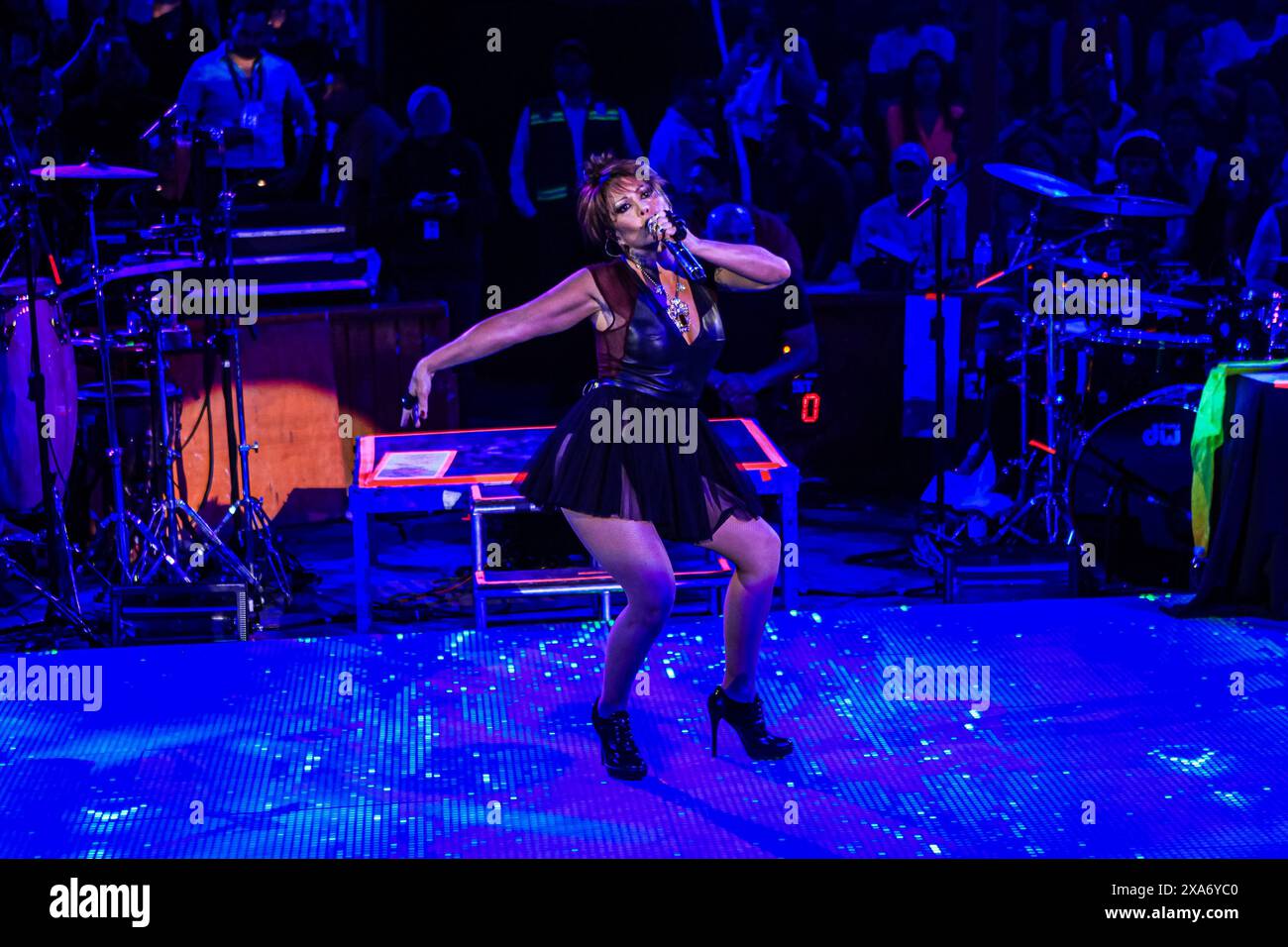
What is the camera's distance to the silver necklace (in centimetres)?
357

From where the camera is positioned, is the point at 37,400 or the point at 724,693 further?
the point at 37,400

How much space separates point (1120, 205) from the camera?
232 inches

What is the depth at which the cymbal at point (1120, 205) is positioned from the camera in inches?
227

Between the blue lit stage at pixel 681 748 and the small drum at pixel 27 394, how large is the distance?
1582 mm

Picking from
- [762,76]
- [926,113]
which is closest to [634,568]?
[762,76]

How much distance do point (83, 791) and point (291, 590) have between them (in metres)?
2.82

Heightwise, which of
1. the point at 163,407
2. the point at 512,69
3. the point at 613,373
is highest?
the point at 512,69

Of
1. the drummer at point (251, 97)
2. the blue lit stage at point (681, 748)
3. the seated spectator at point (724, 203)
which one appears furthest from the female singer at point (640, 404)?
the drummer at point (251, 97)

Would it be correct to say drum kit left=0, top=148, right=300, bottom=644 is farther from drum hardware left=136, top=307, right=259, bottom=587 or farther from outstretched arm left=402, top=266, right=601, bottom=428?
outstretched arm left=402, top=266, right=601, bottom=428

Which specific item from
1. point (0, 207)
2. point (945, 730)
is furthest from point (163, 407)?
point (945, 730)

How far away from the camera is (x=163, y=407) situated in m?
6.05

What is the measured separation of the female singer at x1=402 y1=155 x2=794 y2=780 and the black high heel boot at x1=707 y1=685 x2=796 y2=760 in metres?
0.19

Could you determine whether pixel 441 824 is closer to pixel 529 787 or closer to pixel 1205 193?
pixel 529 787

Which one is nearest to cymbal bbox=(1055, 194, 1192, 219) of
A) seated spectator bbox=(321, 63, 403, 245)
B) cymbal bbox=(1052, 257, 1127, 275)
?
cymbal bbox=(1052, 257, 1127, 275)
